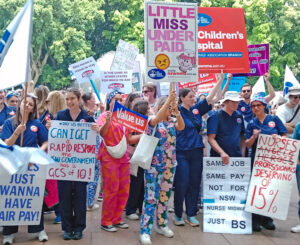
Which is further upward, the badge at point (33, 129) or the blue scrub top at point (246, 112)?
the blue scrub top at point (246, 112)

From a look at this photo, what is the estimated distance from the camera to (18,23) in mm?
5527

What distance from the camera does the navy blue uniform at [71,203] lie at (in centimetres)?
643

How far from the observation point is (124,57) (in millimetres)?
12711

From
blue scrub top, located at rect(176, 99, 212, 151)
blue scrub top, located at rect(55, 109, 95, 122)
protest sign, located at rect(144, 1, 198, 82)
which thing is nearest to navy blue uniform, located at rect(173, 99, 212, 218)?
blue scrub top, located at rect(176, 99, 212, 151)

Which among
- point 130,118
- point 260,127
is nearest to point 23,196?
point 130,118

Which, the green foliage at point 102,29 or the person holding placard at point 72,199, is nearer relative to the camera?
the person holding placard at point 72,199

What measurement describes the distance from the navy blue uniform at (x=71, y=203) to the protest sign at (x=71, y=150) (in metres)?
0.09

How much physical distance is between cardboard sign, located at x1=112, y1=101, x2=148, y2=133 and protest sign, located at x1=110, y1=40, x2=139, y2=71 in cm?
612

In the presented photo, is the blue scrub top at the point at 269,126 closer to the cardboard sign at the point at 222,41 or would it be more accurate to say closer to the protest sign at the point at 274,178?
the protest sign at the point at 274,178

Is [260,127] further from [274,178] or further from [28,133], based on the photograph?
[28,133]

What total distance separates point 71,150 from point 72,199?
64 cm

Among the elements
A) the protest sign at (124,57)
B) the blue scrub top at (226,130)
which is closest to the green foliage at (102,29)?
the protest sign at (124,57)

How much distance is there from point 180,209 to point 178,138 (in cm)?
102

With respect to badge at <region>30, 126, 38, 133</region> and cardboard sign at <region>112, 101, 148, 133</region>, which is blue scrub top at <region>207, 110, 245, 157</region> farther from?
badge at <region>30, 126, 38, 133</region>
